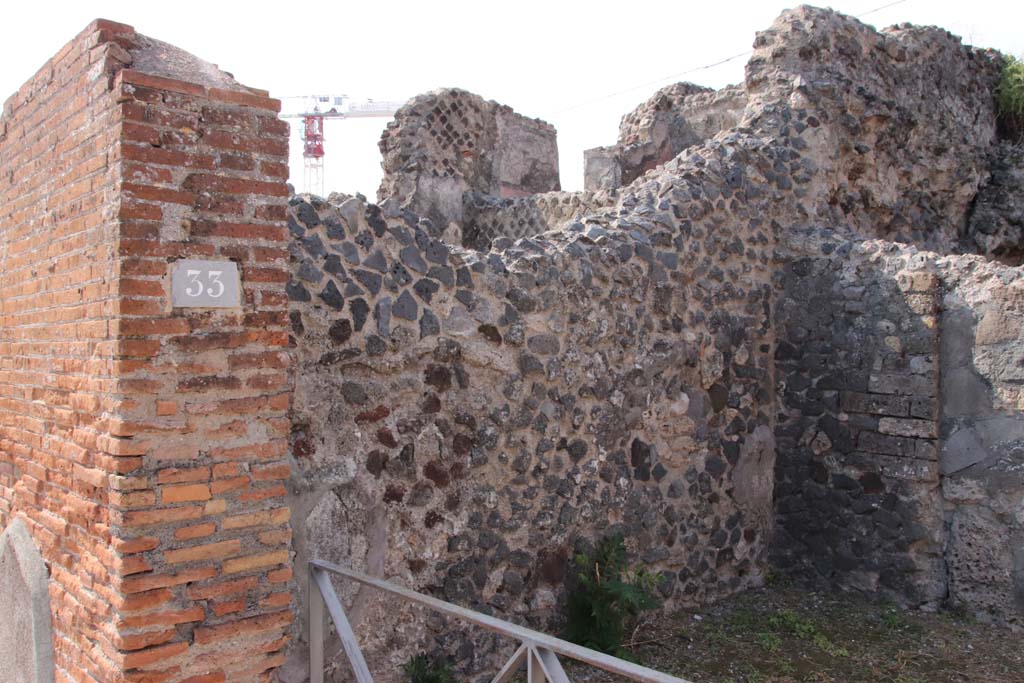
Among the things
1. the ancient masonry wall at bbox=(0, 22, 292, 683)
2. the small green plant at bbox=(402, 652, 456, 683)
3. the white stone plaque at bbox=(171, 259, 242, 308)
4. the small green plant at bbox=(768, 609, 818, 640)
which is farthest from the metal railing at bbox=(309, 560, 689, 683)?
the small green plant at bbox=(768, 609, 818, 640)

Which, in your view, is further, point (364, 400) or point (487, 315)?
point (487, 315)

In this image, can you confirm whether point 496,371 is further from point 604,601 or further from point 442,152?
point 442,152

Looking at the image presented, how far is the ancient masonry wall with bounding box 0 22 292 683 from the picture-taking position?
2.97 meters

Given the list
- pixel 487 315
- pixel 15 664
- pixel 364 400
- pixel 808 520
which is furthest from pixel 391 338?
pixel 808 520

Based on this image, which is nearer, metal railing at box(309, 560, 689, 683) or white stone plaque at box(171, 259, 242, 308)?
metal railing at box(309, 560, 689, 683)

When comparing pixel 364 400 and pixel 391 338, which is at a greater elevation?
pixel 391 338

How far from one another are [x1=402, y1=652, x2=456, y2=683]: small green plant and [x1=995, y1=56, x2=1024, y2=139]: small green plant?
28.5 ft

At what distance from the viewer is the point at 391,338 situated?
14.2 ft

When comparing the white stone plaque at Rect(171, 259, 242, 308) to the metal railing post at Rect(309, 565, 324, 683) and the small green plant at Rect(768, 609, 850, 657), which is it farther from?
the small green plant at Rect(768, 609, 850, 657)

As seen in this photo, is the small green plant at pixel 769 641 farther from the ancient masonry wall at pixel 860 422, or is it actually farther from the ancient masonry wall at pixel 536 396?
the ancient masonry wall at pixel 860 422

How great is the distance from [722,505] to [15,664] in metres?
4.40

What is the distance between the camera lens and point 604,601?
5059 millimetres

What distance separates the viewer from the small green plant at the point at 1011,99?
9492 millimetres

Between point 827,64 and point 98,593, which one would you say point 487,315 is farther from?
point 827,64
